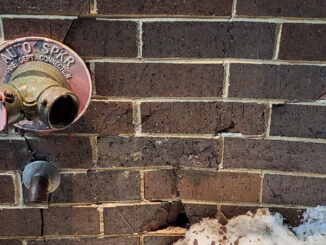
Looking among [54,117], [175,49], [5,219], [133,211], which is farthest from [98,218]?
[175,49]

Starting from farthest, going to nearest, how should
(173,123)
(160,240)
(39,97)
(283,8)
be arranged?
(160,240) → (173,123) → (283,8) → (39,97)

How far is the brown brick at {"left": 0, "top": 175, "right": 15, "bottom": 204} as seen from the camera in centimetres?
100

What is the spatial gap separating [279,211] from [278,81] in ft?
1.41

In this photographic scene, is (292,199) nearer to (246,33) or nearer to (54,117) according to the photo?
(246,33)

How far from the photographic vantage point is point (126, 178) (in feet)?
3.36

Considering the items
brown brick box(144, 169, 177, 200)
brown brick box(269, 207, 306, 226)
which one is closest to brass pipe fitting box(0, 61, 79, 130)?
brown brick box(144, 169, 177, 200)

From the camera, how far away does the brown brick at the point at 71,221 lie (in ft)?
3.42

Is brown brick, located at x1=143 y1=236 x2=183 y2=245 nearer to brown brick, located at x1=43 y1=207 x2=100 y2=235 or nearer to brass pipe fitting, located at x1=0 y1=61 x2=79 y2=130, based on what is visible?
brown brick, located at x1=43 y1=207 x2=100 y2=235

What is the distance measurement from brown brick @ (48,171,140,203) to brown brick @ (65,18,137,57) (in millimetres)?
379

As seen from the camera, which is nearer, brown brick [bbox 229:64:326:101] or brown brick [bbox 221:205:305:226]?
brown brick [bbox 229:64:326:101]

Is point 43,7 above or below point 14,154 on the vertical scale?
above

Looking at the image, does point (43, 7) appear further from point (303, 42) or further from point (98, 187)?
point (303, 42)

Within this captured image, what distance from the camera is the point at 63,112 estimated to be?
2.74 feet

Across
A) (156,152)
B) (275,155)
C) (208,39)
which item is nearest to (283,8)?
(208,39)
